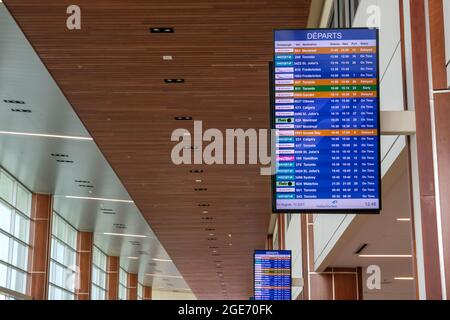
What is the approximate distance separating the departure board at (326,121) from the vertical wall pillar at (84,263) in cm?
3364

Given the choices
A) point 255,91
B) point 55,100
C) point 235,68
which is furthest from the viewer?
point 55,100

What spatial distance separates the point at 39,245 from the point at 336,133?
88.8ft

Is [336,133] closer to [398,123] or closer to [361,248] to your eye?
[398,123]

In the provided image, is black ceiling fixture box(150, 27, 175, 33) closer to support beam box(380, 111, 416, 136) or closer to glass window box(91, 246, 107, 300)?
support beam box(380, 111, 416, 136)

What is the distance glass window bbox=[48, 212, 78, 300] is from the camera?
34.9 metres

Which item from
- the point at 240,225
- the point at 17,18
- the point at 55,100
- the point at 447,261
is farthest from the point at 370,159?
the point at 240,225

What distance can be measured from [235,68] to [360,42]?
845 cm

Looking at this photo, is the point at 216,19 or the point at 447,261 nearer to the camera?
the point at 447,261

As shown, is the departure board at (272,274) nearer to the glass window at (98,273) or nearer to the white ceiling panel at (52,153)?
the white ceiling panel at (52,153)

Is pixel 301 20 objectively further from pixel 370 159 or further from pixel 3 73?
pixel 3 73

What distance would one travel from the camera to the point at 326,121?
6.05 metres

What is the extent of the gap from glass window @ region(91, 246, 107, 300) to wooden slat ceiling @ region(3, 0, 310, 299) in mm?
19862

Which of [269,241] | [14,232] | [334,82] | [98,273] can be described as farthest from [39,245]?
[334,82]
